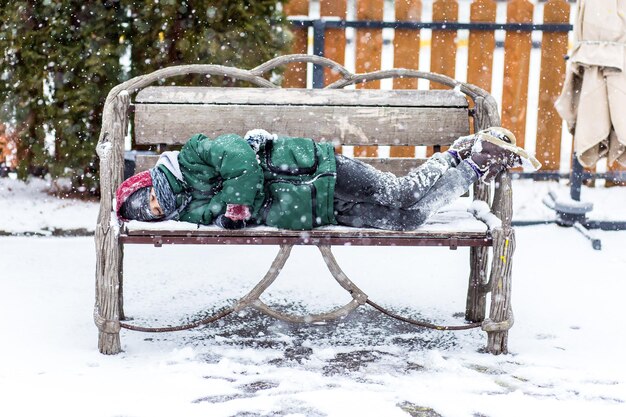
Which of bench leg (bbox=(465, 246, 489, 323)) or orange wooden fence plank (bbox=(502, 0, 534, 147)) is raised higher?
orange wooden fence plank (bbox=(502, 0, 534, 147))

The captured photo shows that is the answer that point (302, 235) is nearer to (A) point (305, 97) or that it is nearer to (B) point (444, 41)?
(A) point (305, 97)

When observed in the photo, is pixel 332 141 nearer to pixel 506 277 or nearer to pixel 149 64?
pixel 506 277

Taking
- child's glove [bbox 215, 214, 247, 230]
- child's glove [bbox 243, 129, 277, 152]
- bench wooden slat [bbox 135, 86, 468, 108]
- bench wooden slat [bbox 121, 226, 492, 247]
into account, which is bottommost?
bench wooden slat [bbox 121, 226, 492, 247]

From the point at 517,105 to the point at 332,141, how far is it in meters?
3.76

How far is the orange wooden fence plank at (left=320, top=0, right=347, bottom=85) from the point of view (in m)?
7.34

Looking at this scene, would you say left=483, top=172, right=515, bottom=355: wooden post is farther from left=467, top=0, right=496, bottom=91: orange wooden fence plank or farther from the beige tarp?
left=467, top=0, right=496, bottom=91: orange wooden fence plank

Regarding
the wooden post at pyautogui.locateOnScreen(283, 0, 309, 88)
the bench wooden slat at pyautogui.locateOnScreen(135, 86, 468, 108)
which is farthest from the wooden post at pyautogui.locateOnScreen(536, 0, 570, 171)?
the bench wooden slat at pyautogui.locateOnScreen(135, 86, 468, 108)

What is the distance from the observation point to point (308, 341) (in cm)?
426

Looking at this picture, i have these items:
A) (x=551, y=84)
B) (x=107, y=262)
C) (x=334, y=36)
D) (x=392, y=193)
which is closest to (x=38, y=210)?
(x=334, y=36)

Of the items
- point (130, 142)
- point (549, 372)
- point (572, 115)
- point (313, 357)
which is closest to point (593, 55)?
point (572, 115)

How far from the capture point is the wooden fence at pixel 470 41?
736 cm

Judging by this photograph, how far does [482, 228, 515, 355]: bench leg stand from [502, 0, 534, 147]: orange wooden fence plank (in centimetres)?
394

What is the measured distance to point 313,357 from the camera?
403 centimetres

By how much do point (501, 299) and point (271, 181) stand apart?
1.19 metres
